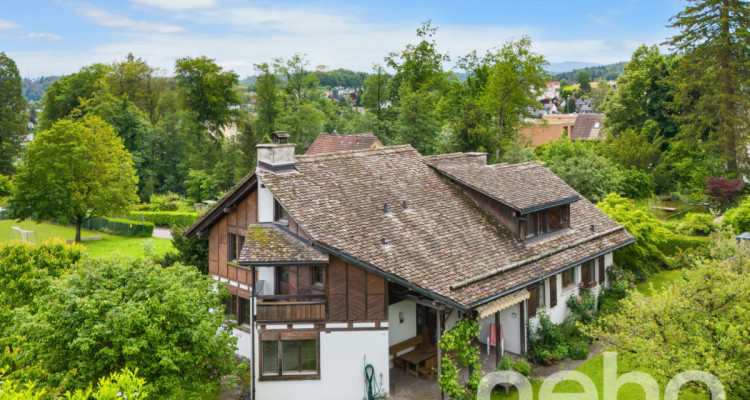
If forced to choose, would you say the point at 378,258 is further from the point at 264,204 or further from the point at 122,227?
the point at 122,227

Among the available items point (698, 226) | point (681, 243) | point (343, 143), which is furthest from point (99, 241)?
point (698, 226)

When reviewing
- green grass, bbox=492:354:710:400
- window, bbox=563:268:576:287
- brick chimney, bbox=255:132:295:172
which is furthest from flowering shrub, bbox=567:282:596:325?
brick chimney, bbox=255:132:295:172

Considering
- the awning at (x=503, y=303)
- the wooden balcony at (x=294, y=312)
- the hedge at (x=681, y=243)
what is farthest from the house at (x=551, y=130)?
the wooden balcony at (x=294, y=312)

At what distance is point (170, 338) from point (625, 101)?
181 feet

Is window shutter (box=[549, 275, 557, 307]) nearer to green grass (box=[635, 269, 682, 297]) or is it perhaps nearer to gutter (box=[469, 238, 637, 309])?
gutter (box=[469, 238, 637, 309])

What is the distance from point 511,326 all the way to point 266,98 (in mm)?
47287

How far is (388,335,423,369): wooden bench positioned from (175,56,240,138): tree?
5158cm

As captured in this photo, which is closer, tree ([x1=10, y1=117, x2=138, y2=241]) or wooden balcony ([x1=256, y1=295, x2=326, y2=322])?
wooden balcony ([x1=256, y1=295, x2=326, y2=322])

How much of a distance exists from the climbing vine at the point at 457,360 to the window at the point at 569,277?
24.5 ft

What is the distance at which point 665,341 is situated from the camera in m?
15.9

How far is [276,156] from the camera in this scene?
22953 millimetres

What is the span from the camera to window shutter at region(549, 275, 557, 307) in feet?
83.4

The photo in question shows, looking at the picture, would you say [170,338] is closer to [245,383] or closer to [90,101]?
[245,383]

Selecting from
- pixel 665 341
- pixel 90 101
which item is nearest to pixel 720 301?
pixel 665 341
